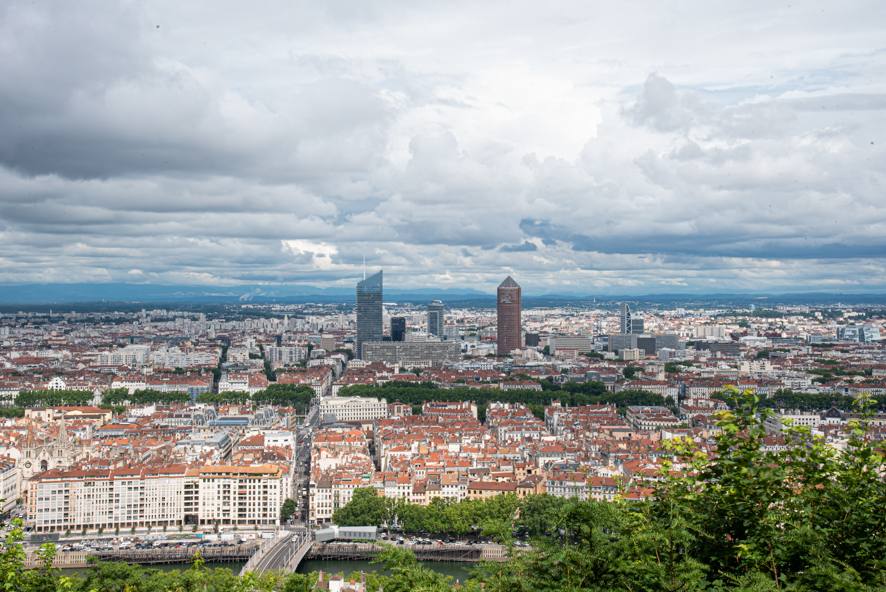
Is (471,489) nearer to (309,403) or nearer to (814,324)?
(309,403)

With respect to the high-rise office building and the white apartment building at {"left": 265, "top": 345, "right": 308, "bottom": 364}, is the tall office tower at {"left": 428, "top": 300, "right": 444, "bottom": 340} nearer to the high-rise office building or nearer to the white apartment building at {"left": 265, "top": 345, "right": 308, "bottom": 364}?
the white apartment building at {"left": 265, "top": 345, "right": 308, "bottom": 364}

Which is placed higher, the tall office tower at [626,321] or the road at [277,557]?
the tall office tower at [626,321]

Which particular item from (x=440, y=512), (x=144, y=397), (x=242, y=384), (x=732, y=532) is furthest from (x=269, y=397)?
(x=732, y=532)

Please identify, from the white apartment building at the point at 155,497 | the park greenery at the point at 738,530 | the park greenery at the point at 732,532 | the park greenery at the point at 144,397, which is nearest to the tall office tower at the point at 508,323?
the park greenery at the point at 144,397

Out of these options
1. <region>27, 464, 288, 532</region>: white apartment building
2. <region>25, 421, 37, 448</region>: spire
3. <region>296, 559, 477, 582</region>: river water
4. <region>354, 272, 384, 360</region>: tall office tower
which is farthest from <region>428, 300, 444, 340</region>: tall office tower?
<region>296, 559, 477, 582</region>: river water

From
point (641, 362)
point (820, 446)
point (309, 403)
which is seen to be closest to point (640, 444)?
point (309, 403)

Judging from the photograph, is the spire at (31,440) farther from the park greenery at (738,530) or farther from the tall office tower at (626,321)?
the tall office tower at (626,321)

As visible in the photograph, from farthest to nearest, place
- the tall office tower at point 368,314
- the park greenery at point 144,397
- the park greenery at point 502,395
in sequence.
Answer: the tall office tower at point 368,314
the park greenery at point 144,397
the park greenery at point 502,395
